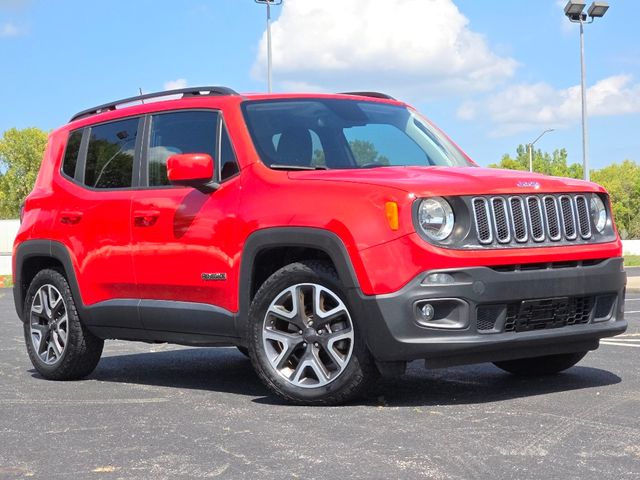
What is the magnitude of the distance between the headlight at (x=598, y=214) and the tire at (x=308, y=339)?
5.41 feet

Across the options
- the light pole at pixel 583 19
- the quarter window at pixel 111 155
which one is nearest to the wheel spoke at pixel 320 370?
the quarter window at pixel 111 155

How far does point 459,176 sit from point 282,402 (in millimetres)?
1647

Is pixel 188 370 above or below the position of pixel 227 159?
below

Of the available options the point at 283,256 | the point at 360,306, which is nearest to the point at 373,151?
the point at 283,256

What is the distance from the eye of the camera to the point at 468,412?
231 inches

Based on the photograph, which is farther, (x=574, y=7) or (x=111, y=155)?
(x=574, y=7)

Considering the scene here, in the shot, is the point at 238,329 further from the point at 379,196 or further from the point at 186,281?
the point at 379,196

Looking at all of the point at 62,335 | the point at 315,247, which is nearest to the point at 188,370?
the point at 62,335

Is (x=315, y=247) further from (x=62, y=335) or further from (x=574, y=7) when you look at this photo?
(x=574, y=7)

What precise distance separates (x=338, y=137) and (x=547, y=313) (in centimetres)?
177

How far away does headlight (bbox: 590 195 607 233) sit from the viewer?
664 cm

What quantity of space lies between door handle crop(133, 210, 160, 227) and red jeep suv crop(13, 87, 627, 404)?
0.04 feet

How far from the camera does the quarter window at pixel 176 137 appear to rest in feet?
23.3

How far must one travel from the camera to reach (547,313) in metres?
6.20
